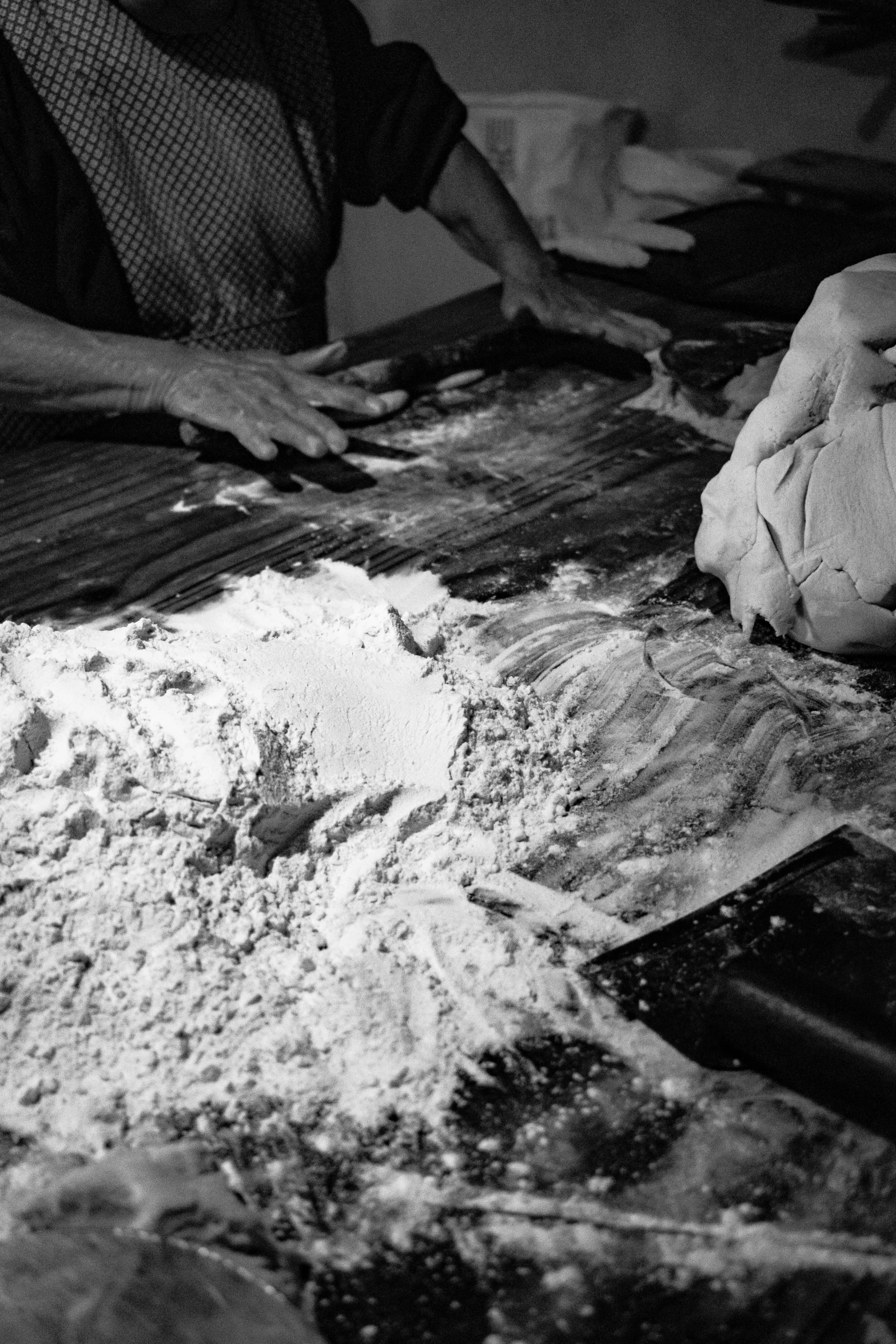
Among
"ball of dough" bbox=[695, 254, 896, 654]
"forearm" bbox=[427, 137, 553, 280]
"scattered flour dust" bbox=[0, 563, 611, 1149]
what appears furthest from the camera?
"forearm" bbox=[427, 137, 553, 280]

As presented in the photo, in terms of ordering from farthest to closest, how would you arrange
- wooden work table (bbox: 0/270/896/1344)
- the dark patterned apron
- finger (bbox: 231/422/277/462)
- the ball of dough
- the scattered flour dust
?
the dark patterned apron → finger (bbox: 231/422/277/462) → the ball of dough → the scattered flour dust → wooden work table (bbox: 0/270/896/1344)

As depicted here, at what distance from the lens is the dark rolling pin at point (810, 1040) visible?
860 mm

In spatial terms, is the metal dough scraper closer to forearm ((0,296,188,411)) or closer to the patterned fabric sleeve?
forearm ((0,296,188,411))

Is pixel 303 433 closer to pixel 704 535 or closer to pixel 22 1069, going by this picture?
pixel 704 535

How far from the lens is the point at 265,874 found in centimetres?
117

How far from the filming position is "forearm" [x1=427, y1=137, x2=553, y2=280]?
2.79 metres

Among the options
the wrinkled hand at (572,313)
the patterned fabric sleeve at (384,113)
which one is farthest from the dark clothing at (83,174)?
the wrinkled hand at (572,313)

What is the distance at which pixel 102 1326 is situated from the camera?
0.77m

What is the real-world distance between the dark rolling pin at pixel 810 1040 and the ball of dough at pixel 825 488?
0.64 meters

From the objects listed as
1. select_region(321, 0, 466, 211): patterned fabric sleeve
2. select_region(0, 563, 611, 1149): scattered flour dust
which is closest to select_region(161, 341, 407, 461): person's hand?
select_region(0, 563, 611, 1149): scattered flour dust

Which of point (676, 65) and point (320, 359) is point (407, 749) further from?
point (676, 65)

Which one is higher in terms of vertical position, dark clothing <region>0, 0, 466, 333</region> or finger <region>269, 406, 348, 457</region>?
dark clothing <region>0, 0, 466, 333</region>

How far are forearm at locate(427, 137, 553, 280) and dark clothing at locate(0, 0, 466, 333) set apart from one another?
0.04 m

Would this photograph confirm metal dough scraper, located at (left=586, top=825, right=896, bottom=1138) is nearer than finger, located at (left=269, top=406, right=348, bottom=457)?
Yes
